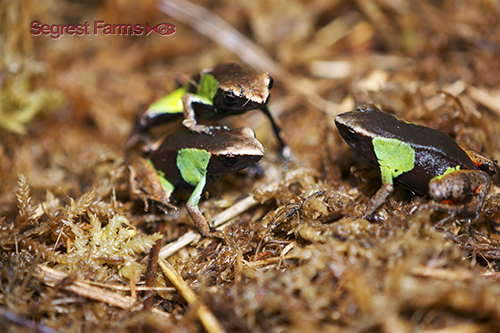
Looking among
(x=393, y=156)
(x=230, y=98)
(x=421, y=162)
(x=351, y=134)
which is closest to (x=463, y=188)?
(x=421, y=162)

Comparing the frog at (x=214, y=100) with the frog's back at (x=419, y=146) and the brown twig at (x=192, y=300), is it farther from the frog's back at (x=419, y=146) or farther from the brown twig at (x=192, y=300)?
the brown twig at (x=192, y=300)

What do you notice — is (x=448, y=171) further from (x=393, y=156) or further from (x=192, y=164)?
(x=192, y=164)

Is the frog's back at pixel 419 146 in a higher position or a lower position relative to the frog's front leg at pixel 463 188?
higher

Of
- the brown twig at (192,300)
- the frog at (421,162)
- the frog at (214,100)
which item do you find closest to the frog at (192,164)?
the frog at (214,100)

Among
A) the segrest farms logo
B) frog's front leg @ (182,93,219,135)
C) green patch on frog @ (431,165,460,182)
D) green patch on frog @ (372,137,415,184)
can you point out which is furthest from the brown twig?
the segrest farms logo

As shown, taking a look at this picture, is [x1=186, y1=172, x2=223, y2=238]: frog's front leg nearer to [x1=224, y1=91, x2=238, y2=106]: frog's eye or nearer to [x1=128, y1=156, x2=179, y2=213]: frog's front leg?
[x1=128, y1=156, x2=179, y2=213]: frog's front leg

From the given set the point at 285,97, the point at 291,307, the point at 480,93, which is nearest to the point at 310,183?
the point at 291,307
